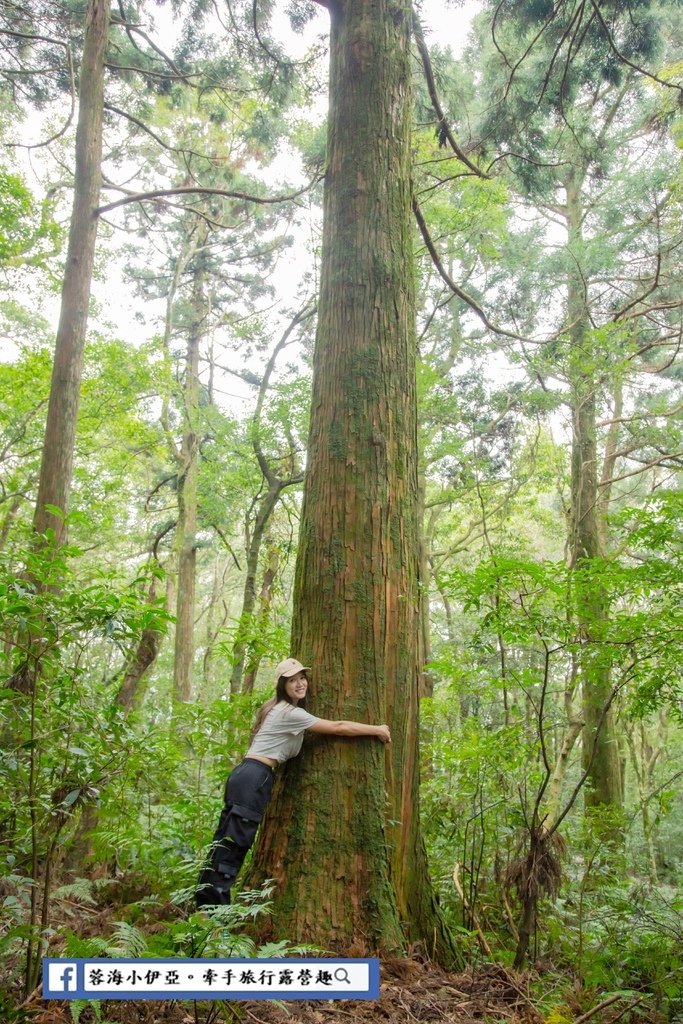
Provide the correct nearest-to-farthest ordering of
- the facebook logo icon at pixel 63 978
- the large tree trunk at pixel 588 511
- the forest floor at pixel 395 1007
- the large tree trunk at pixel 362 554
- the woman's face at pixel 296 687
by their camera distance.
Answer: the facebook logo icon at pixel 63 978
the forest floor at pixel 395 1007
the large tree trunk at pixel 362 554
the woman's face at pixel 296 687
the large tree trunk at pixel 588 511

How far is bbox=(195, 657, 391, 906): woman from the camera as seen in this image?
354 centimetres

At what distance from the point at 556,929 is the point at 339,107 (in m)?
5.71

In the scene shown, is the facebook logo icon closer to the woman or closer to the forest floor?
the forest floor

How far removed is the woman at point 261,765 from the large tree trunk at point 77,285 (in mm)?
4369

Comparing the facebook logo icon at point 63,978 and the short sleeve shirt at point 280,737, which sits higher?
the short sleeve shirt at point 280,737

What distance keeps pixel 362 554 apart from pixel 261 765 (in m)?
1.24

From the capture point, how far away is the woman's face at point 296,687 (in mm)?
3654

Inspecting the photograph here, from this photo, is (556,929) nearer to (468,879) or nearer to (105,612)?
(468,879)

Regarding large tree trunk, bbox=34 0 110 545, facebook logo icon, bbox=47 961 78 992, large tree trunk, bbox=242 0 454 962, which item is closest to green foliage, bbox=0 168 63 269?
large tree trunk, bbox=34 0 110 545

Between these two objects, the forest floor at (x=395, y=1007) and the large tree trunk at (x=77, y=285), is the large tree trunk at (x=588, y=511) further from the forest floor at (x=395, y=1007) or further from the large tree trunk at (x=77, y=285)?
the large tree trunk at (x=77, y=285)

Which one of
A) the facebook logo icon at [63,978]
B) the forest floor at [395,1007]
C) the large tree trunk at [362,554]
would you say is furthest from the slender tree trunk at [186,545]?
the facebook logo icon at [63,978]

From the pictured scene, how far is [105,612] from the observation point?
2959 millimetres

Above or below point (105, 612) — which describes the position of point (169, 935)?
below

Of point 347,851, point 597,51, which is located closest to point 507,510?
point 597,51
